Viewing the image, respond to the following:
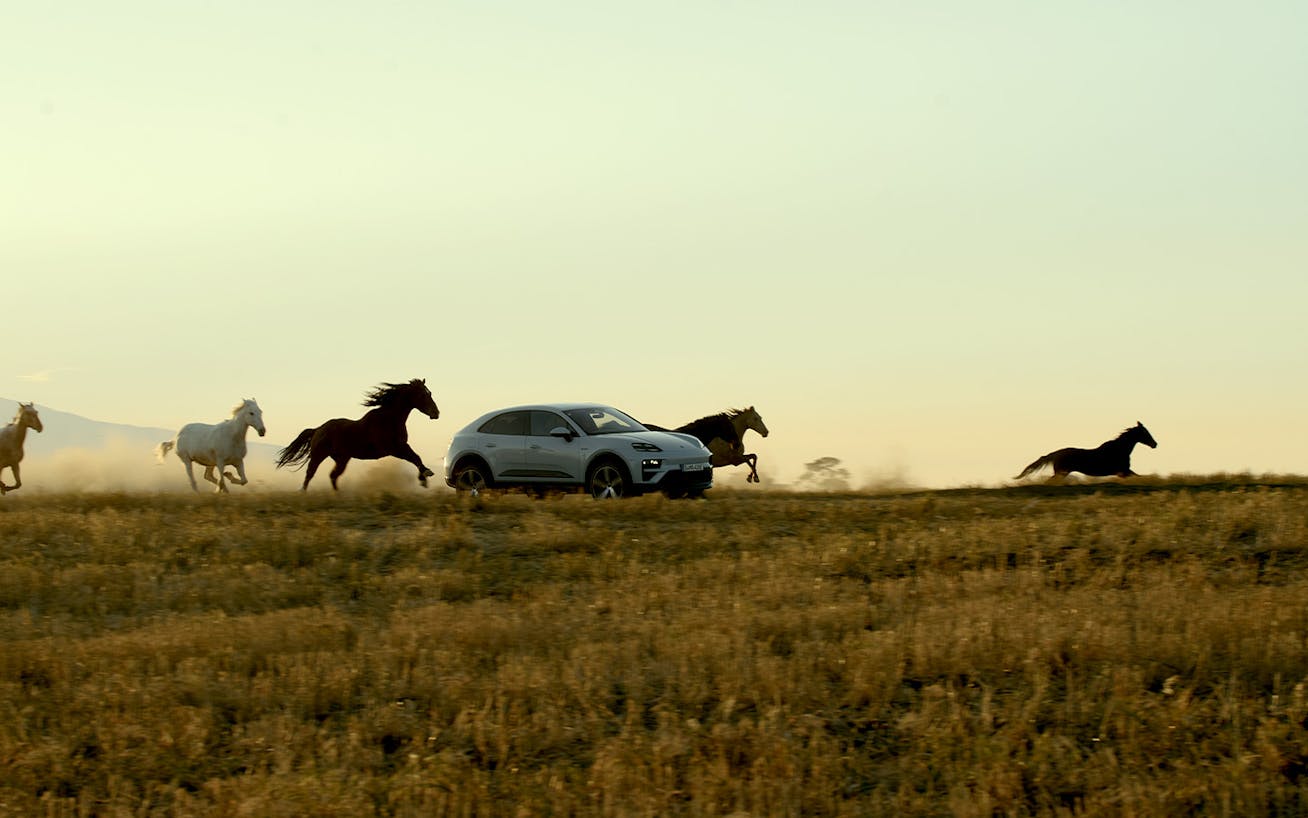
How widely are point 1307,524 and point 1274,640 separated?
6.78 meters

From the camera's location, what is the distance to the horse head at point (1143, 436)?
2883 centimetres

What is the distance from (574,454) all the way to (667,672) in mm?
11637

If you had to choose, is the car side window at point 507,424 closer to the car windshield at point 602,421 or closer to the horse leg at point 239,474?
the car windshield at point 602,421

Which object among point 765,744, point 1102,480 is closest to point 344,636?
point 765,744

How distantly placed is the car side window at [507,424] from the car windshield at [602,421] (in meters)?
0.76

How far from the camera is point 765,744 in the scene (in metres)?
8.07

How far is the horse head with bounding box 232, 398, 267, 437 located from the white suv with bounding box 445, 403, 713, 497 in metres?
5.86

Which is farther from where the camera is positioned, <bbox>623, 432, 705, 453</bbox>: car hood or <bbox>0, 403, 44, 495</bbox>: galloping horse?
<bbox>0, 403, 44, 495</bbox>: galloping horse

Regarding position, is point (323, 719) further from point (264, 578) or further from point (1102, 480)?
point (1102, 480)

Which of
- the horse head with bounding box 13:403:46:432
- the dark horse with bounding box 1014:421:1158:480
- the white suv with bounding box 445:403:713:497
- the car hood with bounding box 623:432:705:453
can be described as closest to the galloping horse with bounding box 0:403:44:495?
the horse head with bounding box 13:403:46:432

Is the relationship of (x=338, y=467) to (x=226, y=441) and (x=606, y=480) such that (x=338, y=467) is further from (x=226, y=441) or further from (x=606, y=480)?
(x=606, y=480)

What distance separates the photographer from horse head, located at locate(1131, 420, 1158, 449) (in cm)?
2883

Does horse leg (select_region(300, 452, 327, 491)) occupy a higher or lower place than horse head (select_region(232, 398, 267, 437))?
lower

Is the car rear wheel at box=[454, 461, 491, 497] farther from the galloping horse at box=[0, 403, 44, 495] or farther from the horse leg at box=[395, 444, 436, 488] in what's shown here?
the galloping horse at box=[0, 403, 44, 495]
